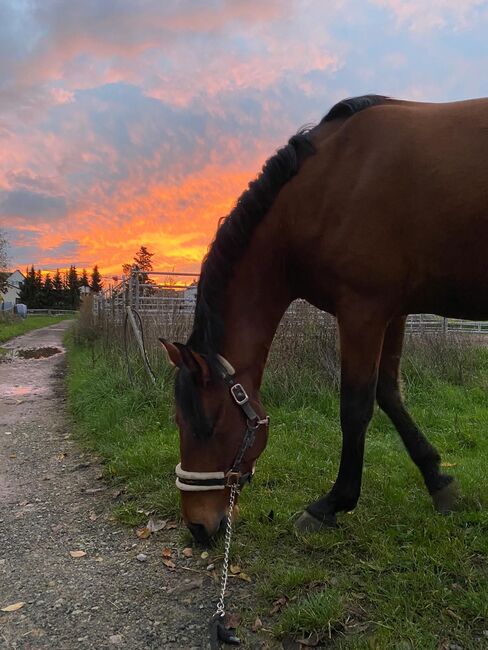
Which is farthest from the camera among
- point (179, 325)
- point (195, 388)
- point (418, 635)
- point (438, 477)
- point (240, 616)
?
point (179, 325)

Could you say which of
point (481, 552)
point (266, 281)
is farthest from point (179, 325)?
point (481, 552)

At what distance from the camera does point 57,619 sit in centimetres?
224

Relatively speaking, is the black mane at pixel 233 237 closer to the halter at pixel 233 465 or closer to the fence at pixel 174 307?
the halter at pixel 233 465

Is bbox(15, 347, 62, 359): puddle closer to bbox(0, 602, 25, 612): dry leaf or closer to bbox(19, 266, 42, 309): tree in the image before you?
bbox(0, 602, 25, 612): dry leaf

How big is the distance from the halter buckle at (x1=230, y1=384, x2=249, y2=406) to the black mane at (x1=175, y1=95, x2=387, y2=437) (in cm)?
16

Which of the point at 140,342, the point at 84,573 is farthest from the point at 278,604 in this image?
the point at 140,342

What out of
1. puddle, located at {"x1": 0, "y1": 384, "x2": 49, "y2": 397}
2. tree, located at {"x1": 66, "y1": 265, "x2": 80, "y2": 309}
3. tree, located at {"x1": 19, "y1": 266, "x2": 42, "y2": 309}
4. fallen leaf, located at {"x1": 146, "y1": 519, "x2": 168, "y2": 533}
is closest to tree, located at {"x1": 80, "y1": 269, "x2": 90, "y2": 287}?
tree, located at {"x1": 66, "y1": 265, "x2": 80, "y2": 309}

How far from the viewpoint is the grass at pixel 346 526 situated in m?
2.05

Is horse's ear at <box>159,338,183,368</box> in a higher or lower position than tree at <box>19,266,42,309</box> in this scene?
lower

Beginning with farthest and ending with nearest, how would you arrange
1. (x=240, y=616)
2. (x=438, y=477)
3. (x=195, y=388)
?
(x=438, y=477) → (x=195, y=388) → (x=240, y=616)

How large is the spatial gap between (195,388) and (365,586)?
120 cm

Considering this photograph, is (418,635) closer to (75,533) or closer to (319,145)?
(75,533)

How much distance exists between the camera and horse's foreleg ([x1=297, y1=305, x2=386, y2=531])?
2408mm

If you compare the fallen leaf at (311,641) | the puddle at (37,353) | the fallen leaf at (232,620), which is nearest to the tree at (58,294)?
the puddle at (37,353)
